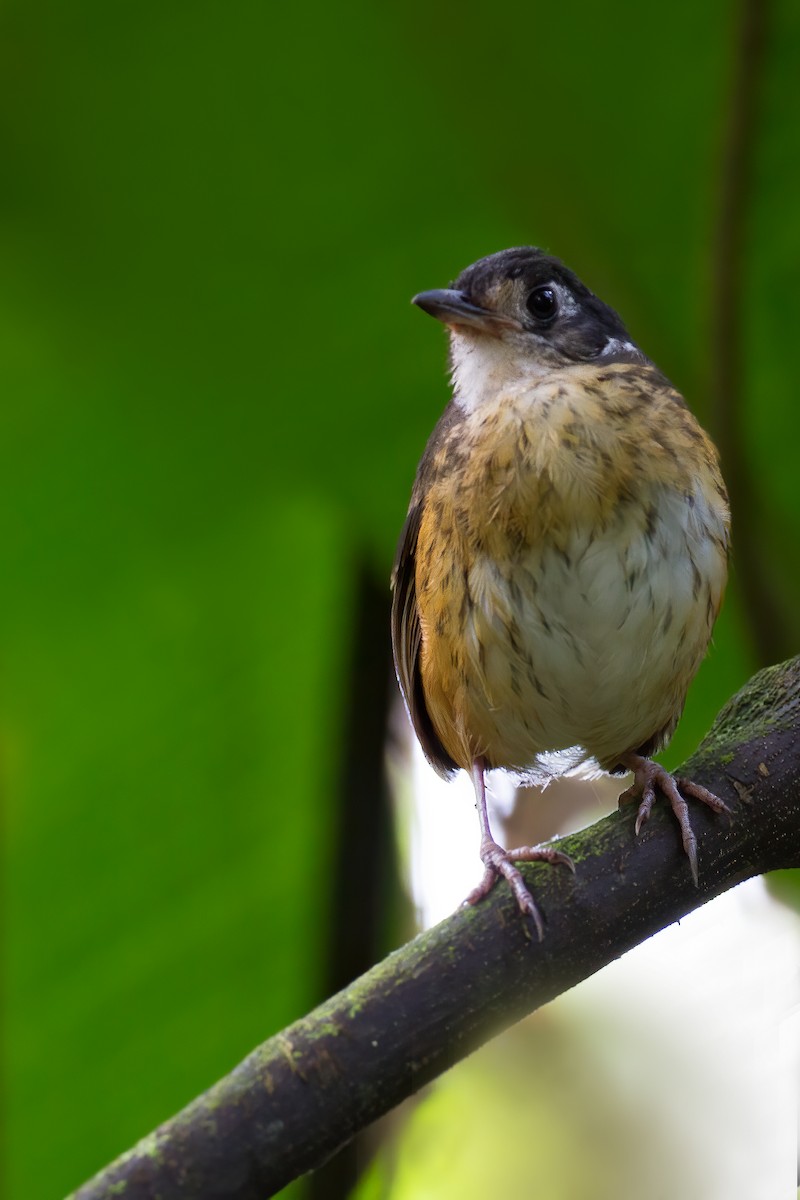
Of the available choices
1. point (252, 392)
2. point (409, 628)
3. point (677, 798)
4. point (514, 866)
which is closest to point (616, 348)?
point (409, 628)

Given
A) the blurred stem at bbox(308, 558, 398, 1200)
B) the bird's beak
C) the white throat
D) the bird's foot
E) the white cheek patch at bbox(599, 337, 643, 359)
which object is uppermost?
the bird's beak

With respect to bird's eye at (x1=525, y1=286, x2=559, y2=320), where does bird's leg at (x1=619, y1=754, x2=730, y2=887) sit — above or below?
below

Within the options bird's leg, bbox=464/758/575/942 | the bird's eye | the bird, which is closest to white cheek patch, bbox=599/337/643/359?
the bird

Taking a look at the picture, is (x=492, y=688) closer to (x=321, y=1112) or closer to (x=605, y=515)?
(x=605, y=515)

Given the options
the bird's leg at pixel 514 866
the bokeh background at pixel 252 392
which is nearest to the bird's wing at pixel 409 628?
the bokeh background at pixel 252 392

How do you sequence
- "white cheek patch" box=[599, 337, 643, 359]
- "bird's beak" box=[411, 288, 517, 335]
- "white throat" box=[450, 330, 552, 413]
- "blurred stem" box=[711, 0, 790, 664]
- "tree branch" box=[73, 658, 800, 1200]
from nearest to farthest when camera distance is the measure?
1. "tree branch" box=[73, 658, 800, 1200]
2. "blurred stem" box=[711, 0, 790, 664]
3. "bird's beak" box=[411, 288, 517, 335]
4. "white throat" box=[450, 330, 552, 413]
5. "white cheek patch" box=[599, 337, 643, 359]

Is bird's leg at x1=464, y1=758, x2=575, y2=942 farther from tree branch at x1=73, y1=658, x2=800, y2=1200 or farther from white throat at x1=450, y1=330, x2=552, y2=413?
white throat at x1=450, y1=330, x2=552, y2=413

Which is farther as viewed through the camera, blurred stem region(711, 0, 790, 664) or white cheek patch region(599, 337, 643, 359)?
white cheek patch region(599, 337, 643, 359)

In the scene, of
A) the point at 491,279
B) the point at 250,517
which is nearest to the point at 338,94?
the point at 491,279

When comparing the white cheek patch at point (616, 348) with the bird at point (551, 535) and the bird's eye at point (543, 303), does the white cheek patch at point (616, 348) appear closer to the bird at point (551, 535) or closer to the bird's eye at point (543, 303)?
the bird at point (551, 535)
